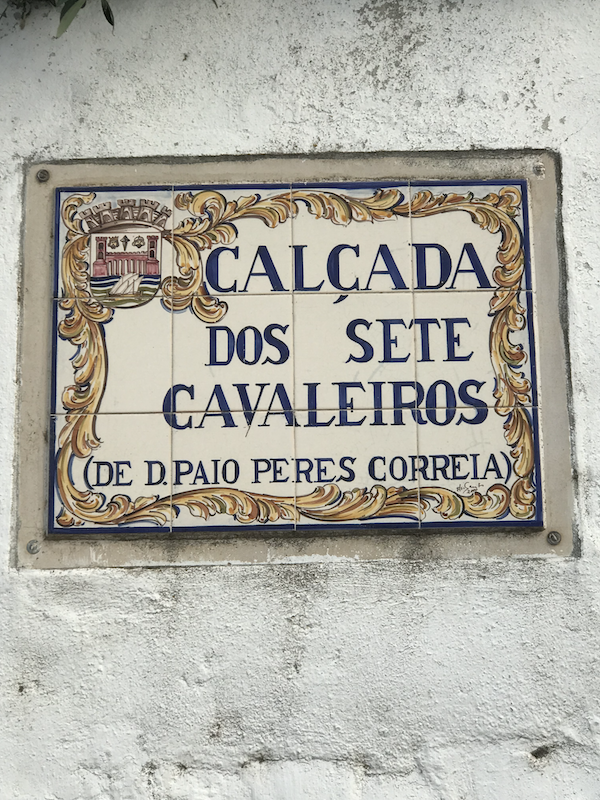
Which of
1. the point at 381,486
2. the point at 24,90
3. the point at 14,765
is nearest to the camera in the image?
the point at 14,765

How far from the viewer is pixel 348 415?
2166 millimetres

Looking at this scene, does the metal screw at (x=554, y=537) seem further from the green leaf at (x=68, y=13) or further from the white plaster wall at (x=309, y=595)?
the green leaf at (x=68, y=13)

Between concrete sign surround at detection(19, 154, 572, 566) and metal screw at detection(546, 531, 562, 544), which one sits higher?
concrete sign surround at detection(19, 154, 572, 566)

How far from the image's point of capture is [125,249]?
2252mm

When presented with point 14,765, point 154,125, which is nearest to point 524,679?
point 14,765

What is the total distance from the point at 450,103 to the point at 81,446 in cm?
158

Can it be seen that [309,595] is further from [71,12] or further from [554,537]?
[71,12]

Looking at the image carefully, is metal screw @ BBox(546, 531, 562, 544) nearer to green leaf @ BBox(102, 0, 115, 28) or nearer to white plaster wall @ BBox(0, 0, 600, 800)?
white plaster wall @ BBox(0, 0, 600, 800)

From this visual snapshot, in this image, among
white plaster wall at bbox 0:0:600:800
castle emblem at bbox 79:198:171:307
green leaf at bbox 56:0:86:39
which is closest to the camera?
white plaster wall at bbox 0:0:600:800

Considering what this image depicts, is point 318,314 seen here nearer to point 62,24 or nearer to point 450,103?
point 450,103

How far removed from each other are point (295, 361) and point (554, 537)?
0.94 meters

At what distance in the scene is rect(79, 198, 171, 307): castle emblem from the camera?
2227 millimetres

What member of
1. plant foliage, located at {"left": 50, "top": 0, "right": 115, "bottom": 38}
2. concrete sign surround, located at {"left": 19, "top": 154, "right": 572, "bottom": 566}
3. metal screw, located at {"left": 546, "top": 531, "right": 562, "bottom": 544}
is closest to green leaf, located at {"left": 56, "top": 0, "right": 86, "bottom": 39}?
plant foliage, located at {"left": 50, "top": 0, "right": 115, "bottom": 38}

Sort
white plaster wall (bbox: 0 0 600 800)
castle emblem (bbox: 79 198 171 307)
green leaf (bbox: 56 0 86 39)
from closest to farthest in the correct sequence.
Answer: white plaster wall (bbox: 0 0 600 800) → green leaf (bbox: 56 0 86 39) → castle emblem (bbox: 79 198 171 307)
